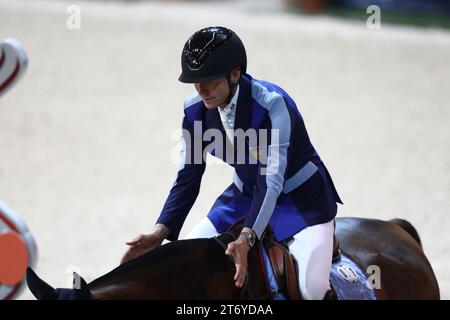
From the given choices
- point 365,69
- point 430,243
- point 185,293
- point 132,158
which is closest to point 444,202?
point 430,243

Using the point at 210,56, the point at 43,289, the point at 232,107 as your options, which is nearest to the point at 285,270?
the point at 232,107

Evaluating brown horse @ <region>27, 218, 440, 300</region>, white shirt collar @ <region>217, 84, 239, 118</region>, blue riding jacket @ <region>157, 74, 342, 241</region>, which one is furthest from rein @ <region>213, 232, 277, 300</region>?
white shirt collar @ <region>217, 84, 239, 118</region>

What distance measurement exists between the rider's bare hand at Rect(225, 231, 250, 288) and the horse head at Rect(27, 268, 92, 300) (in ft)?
1.96

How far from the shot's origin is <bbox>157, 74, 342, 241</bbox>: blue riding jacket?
369 cm

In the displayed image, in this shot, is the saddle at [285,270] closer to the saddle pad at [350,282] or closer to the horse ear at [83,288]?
the saddle pad at [350,282]

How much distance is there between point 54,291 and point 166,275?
1.66ft

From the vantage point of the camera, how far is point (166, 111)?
1097cm

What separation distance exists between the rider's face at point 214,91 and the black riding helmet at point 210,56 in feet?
0.12

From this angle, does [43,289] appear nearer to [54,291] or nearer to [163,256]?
[54,291]

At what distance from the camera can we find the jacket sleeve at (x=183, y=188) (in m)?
4.03

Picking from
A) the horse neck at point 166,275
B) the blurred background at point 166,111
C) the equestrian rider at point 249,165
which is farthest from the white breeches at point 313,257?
the blurred background at point 166,111

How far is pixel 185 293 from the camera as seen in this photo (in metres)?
3.62

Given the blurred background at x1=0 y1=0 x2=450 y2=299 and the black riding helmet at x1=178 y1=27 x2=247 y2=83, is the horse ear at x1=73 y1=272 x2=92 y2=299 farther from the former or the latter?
the blurred background at x1=0 y1=0 x2=450 y2=299
